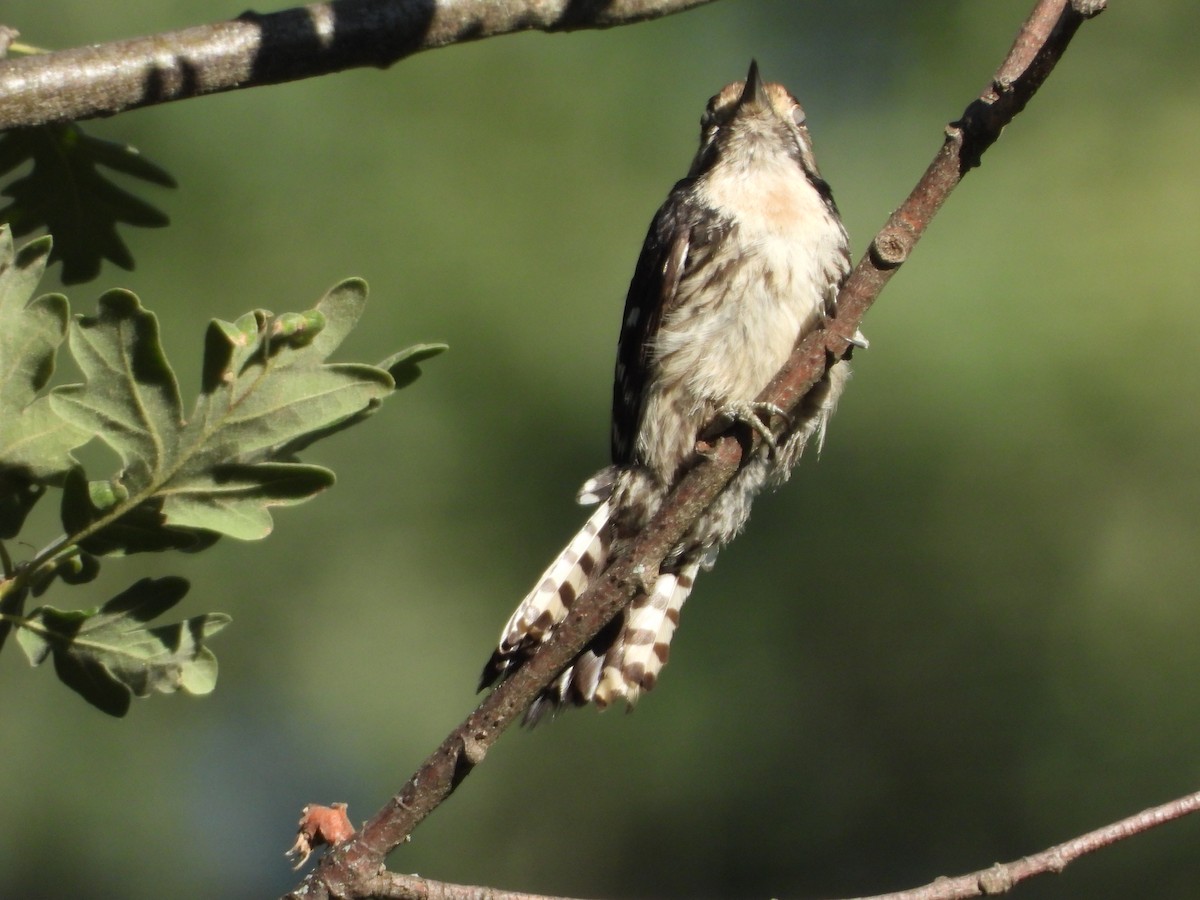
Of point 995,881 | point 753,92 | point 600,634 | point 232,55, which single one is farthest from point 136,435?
point 753,92

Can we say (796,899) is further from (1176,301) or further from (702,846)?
(1176,301)

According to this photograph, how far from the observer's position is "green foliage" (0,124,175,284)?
247 cm

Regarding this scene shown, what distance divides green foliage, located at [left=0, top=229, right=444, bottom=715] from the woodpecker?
1597 mm

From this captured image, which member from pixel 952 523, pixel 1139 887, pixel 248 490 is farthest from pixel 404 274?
pixel 248 490

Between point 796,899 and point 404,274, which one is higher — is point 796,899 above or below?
below

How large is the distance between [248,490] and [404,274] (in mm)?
6123

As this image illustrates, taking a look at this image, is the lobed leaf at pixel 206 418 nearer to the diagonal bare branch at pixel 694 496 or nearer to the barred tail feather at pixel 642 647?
the diagonal bare branch at pixel 694 496

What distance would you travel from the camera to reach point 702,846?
8359 mm

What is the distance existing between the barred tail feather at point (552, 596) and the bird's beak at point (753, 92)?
1343 mm

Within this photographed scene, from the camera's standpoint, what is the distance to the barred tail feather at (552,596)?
134 inches

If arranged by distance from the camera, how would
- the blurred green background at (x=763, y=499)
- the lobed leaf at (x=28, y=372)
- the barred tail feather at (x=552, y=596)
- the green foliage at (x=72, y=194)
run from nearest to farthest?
the lobed leaf at (x=28, y=372)
the green foliage at (x=72, y=194)
the barred tail feather at (x=552, y=596)
the blurred green background at (x=763, y=499)

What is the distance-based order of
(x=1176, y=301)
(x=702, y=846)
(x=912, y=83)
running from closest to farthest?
(x=1176, y=301)
(x=702, y=846)
(x=912, y=83)

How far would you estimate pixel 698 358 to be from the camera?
12.6ft

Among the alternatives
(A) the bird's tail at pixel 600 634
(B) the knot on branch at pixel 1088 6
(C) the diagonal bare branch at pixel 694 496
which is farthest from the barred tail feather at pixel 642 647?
(B) the knot on branch at pixel 1088 6
